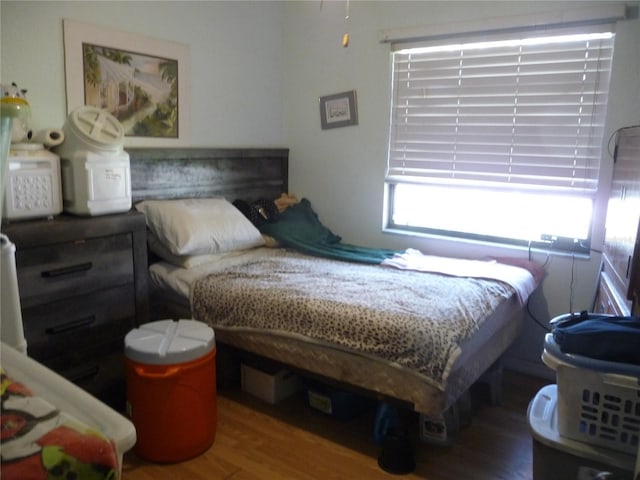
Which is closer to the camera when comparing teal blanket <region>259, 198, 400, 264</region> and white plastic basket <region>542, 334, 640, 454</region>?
white plastic basket <region>542, 334, 640, 454</region>

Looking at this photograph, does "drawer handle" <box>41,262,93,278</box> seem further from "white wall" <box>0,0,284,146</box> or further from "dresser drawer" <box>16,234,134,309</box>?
"white wall" <box>0,0,284,146</box>

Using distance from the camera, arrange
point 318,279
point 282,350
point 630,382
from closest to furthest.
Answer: point 630,382 < point 282,350 < point 318,279

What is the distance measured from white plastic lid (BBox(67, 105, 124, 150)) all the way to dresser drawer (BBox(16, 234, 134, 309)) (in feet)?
1.35

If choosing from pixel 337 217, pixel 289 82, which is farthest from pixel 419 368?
pixel 289 82

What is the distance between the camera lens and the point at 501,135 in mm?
2840

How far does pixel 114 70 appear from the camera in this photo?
8.58ft

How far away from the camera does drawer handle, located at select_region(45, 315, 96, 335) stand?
6.72 ft

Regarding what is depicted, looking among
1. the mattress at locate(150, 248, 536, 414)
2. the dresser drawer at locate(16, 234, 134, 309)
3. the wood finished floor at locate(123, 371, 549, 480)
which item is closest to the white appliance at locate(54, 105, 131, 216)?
the dresser drawer at locate(16, 234, 134, 309)

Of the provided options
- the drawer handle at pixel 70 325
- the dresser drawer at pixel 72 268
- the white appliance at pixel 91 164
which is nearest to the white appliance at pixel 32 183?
the white appliance at pixel 91 164

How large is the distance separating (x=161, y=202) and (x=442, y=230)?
5.66 feet

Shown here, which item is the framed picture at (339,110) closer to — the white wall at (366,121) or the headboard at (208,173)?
the white wall at (366,121)

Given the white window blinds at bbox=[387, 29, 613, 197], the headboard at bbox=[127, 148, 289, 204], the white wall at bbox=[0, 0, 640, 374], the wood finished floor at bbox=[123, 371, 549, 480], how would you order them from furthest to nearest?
the headboard at bbox=[127, 148, 289, 204] < the white window blinds at bbox=[387, 29, 613, 197] < the white wall at bbox=[0, 0, 640, 374] < the wood finished floor at bbox=[123, 371, 549, 480]

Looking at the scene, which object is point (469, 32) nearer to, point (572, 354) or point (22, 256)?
point (572, 354)

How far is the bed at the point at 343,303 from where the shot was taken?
1.90 m
